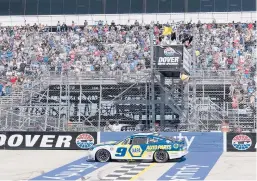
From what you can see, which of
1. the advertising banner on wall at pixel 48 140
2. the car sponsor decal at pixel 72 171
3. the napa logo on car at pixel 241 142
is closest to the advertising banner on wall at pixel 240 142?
the napa logo on car at pixel 241 142

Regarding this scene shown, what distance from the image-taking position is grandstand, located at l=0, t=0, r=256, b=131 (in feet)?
81.9

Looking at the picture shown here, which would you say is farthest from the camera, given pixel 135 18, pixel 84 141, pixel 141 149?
pixel 135 18

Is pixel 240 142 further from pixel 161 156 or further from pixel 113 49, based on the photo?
pixel 113 49

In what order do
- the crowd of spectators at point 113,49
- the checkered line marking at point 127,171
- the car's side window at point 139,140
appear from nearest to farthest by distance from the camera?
the checkered line marking at point 127,171 < the car's side window at point 139,140 < the crowd of spectators at point 113,49

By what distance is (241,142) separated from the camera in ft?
74.6

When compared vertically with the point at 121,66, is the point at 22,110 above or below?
below

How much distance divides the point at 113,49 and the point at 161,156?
13.2 meters

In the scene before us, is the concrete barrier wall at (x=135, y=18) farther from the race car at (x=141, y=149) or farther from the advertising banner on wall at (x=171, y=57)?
the race car at (x=141, y=149)

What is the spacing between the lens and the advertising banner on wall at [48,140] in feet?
77.3

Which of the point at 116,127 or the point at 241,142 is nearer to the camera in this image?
the point at 241,142

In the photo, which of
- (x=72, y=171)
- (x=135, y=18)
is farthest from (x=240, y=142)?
(x=135, y=18)

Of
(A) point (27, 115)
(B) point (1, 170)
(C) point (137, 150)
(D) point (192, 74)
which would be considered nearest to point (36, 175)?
(B) point (1, 170)

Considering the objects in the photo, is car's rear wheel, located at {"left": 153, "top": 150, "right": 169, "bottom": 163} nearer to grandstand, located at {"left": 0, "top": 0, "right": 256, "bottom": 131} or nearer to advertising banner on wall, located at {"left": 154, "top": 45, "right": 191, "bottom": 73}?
grandstand, located at {"left": 0, "top": 0, "right": 256, "bottom": 131}

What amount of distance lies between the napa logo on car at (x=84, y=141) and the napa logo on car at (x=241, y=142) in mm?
6495
